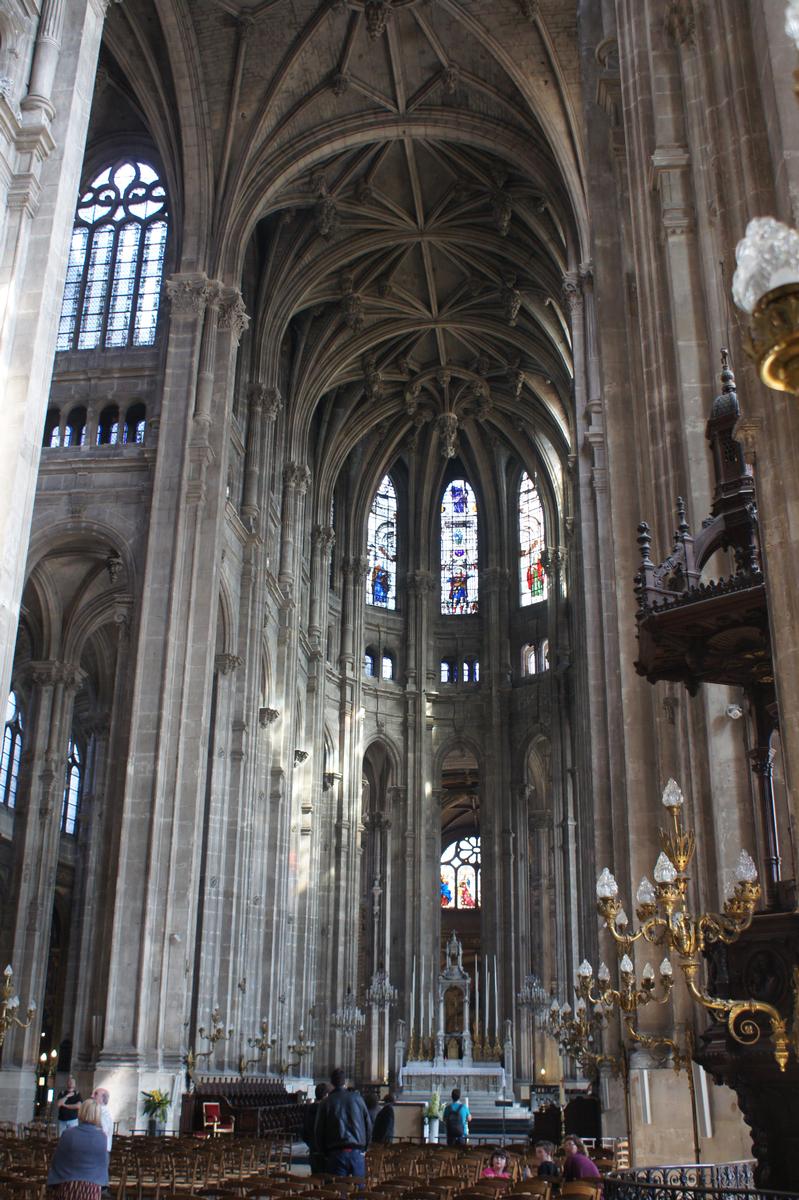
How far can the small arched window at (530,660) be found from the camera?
4066 cm

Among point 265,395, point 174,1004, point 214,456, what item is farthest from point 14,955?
point 265,395

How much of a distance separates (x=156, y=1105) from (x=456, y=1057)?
16756 mm

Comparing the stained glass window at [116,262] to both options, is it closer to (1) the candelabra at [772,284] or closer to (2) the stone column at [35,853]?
(2) the stone column at [35,853]

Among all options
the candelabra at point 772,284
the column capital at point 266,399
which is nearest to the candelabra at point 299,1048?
the column capital at point 266,399

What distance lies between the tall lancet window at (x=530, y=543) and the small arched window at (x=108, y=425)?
1805 centimetres

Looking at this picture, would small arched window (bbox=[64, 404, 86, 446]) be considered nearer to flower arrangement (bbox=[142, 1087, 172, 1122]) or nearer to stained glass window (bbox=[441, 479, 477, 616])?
flower arrangement (bbox=[142, 1087, 172, 1122])

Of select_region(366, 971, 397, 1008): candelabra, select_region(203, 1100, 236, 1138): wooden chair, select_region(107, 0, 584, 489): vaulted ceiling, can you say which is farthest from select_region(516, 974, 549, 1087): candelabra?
select_region(107, 0, 584, 489): vaulted ceiling

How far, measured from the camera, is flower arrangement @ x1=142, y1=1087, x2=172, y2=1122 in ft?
67.7

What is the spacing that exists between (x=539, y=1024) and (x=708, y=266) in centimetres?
2894

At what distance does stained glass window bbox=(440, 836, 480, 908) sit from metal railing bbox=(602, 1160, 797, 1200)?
4090 centimetres

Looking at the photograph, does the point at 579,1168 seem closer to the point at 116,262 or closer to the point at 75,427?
the point at 75,427

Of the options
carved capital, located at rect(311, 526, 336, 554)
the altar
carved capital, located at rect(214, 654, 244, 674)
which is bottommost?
the altar

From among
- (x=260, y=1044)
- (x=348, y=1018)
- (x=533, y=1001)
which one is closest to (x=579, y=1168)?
(x=260, y=1044)

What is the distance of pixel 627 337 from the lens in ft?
60.6
